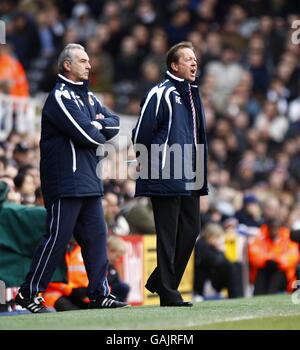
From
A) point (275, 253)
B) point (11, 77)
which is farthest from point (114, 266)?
point (11, 77)

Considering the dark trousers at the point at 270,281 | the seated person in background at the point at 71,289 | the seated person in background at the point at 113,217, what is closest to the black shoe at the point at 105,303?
the seated person in background at the point at 71,289

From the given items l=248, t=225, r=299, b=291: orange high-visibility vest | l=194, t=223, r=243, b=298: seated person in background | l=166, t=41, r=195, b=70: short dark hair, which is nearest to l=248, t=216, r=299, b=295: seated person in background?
l=248, t=225, r=299, b=291: orange high-visibility vest

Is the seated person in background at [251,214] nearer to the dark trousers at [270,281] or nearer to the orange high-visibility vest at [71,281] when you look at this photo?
the dark trousers at [270,281]

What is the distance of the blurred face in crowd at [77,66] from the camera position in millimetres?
10375

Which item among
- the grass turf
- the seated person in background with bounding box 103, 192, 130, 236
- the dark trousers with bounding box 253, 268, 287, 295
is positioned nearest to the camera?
the grass turf

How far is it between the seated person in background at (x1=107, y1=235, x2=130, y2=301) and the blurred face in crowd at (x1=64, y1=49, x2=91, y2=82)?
2.77 m

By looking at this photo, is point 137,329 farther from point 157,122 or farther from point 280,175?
point 280,175

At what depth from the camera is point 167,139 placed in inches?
402

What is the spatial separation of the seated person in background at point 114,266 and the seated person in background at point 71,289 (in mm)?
351

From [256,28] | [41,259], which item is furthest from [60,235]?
[256,28]

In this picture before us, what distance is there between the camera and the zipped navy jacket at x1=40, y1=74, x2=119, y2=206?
1017cm

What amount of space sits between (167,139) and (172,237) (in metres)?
0.83
